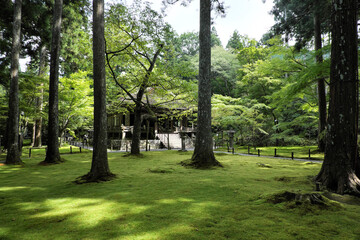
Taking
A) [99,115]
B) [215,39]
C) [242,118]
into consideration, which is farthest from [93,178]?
[215,39]

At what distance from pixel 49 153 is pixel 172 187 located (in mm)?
8579

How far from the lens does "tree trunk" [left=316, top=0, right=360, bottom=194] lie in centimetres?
502

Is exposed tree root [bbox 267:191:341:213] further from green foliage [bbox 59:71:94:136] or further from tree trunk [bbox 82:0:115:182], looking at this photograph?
green foliage [bbox 59:71:94:136]

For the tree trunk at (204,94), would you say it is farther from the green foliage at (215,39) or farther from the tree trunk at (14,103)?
the green foliage at (215,39)

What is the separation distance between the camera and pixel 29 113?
57.9 ft

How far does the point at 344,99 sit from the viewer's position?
5.05 metres

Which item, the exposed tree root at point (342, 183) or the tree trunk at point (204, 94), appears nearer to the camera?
the exposed tree root at point (342, 183)

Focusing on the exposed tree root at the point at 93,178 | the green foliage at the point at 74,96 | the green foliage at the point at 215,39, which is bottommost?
the exposed tree root at the point at 93,178

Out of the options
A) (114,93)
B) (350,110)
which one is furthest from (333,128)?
(114,93)

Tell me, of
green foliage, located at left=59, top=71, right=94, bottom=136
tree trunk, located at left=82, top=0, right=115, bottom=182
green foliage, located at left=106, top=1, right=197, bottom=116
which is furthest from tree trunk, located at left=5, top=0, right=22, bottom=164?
green foliage, located at left=59, top=71, right=94, bottom=136

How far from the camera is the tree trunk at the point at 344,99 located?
5.02 metres

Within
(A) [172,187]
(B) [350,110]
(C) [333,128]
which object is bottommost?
(A) [172,187]

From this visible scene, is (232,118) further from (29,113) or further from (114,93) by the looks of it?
(29,113)

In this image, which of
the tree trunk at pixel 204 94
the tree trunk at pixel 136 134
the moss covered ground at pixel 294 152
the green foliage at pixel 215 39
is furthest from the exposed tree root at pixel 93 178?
the green foliage at pixel 215 39
